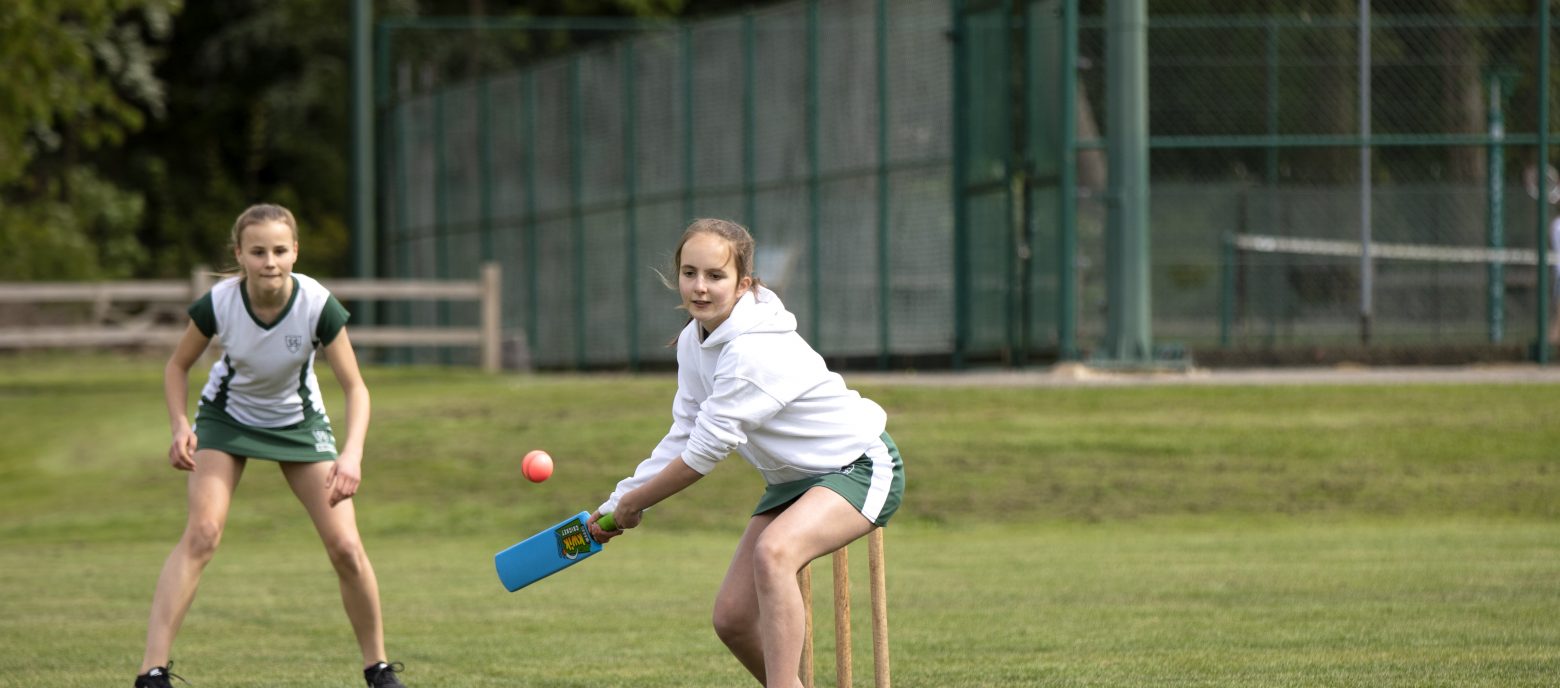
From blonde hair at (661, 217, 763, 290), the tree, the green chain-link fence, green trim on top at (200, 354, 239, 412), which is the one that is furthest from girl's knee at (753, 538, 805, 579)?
the tree

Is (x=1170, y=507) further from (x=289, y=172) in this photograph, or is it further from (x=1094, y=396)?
Answer: (x=289, y=172)

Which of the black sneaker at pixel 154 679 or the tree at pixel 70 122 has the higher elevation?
the tree at pixel 70 122

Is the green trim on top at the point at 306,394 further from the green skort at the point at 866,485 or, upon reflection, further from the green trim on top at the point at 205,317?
the green skort at the point at 866,485

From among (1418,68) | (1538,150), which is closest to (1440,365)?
(1538,150)

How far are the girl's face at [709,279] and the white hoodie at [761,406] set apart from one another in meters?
0.05

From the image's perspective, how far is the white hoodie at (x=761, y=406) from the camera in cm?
634

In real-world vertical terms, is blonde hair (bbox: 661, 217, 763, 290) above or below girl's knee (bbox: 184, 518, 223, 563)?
above

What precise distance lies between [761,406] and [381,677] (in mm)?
2391

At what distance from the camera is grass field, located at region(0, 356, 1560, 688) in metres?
8.84

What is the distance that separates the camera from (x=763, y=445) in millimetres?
6566

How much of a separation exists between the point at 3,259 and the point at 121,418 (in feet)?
63.9

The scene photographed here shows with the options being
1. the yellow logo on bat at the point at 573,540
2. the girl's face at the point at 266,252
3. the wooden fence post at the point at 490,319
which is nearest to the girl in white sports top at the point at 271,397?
the girl's face at the point at 266,252

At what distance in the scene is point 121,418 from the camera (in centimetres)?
2194

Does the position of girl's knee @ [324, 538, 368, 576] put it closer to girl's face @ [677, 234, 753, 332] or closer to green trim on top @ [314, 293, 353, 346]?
A: green trim on top @ [314, 293, 353, 346]
